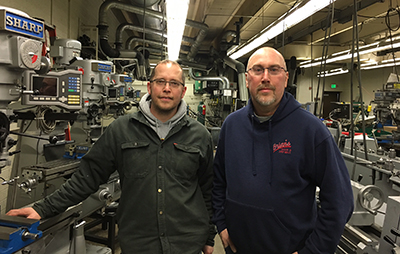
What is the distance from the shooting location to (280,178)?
1.23 meters

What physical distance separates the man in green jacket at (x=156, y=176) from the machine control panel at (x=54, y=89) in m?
0.60

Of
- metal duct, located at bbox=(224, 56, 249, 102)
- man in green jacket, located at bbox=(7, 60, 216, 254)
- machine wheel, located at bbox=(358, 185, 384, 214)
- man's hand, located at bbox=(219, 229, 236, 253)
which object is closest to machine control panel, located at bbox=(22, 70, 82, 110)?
man in green jacket, located at bbox=(7, 60, 216, 254)

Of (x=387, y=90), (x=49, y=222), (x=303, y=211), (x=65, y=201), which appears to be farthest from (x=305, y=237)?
(x=387, y=90)

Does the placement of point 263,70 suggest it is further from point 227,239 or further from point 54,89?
point 54,89

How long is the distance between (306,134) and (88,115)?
8.95ft

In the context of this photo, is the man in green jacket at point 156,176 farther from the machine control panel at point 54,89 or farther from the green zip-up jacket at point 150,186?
the machine control panel at point 54,89

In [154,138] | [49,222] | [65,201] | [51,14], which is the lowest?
[49,222]

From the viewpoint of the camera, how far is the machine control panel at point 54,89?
159 cm

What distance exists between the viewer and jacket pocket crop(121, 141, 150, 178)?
1.38 metres

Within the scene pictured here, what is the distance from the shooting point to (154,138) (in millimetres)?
1410

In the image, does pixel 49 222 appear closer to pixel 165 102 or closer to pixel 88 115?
pixel 165 102

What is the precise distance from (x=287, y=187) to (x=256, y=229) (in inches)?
10.2

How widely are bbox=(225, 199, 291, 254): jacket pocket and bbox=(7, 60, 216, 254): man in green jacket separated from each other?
210mm

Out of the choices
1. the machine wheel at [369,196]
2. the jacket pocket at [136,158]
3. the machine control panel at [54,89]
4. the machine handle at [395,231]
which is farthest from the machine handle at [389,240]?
the machine control panel at [54,89]
